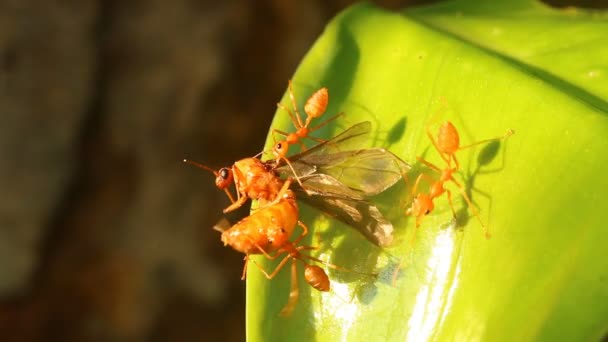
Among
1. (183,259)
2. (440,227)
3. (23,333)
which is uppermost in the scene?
(440,227)

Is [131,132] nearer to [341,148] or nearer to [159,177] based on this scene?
[159,177]

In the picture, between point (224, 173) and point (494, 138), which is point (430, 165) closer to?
point (494, 138)

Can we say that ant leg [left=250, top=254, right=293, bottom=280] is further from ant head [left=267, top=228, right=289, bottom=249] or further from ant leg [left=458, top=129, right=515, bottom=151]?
ant leg [left=458, top=129, right=515, bottom=151]

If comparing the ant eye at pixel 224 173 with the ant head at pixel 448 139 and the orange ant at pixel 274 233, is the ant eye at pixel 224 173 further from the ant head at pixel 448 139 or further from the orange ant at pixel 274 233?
the ant head at pixel 448 139

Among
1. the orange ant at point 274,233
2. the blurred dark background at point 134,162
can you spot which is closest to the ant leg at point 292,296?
the orange ant at point 274,233

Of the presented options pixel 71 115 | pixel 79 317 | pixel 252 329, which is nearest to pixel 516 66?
pixel 252 329

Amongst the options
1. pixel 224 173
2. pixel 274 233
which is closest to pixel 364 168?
pixel 274 233
